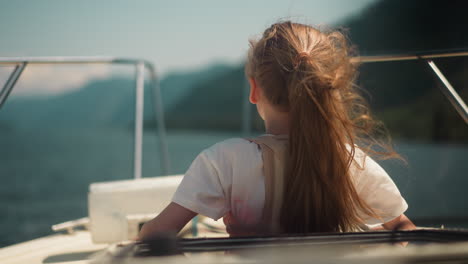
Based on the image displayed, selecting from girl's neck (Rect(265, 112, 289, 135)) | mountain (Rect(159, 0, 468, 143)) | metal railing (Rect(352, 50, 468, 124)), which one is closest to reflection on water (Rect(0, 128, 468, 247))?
metal railing (Rect(352, 50, 468, 124))

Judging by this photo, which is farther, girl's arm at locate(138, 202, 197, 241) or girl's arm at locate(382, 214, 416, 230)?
girl's arm at locate(382, 214, 416, 230)

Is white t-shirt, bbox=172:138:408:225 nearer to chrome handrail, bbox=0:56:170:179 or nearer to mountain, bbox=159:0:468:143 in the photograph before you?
chrome handrail, bbox=0:56:170:179

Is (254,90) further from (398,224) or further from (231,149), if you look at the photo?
(398,224)

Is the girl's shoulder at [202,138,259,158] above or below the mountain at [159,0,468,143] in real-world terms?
below

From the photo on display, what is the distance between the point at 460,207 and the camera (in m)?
1.93

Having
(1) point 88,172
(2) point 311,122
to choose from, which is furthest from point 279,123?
(1) point 88,172

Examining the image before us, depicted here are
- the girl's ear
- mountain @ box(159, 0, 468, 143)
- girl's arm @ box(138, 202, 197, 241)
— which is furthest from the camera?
mountain @ box(159, 0, 468, 143)

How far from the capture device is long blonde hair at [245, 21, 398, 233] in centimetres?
78

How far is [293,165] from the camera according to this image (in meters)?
0.77

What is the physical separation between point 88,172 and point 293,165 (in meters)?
27.2

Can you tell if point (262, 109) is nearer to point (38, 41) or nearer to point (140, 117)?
point (140, 117)

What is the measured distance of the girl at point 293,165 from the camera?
75cm

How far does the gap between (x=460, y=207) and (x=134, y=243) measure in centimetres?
180

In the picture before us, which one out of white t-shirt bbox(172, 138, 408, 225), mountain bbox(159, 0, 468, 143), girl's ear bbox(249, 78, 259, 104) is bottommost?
white t-shirt bbox(172, 138, 408, 225)
